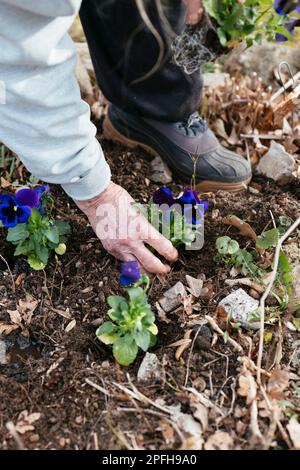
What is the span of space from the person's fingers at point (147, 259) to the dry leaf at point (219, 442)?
588 millimetres

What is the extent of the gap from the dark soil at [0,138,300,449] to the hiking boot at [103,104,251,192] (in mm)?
107

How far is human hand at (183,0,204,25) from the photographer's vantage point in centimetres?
214

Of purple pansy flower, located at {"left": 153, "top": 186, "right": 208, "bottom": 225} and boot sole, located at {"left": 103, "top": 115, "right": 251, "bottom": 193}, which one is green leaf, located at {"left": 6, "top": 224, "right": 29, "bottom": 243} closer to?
purple pansy flower, located at {"left": 153, "top": 186, "right": 208, "bottom": 225}

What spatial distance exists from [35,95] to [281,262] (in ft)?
3.09

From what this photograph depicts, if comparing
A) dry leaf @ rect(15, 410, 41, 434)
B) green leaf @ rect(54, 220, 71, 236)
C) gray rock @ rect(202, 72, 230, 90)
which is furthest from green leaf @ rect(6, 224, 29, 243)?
gray rock @ rect(202, 72, 230, 90)

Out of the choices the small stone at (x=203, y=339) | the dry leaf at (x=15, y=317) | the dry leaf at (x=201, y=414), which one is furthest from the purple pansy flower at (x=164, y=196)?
the dry leaf at (x=201, y=414)

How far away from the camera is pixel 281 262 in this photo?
1.91 m

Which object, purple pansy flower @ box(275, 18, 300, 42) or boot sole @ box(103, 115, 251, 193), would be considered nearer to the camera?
boot sole @ box(103, 115, 251, 193)

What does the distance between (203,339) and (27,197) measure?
760mm

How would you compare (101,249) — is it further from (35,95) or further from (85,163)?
(35,95)

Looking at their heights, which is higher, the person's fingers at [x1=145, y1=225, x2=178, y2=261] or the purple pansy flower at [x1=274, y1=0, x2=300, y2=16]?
the purple pansy flower at [x1=274, y1=0, x2=300, y2=16]

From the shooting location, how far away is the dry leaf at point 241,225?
2.04 meters

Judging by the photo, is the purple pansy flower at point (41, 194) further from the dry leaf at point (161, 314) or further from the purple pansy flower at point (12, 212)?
the dry leaf at point (161, 314)

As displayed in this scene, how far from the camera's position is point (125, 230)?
75.4 inches
